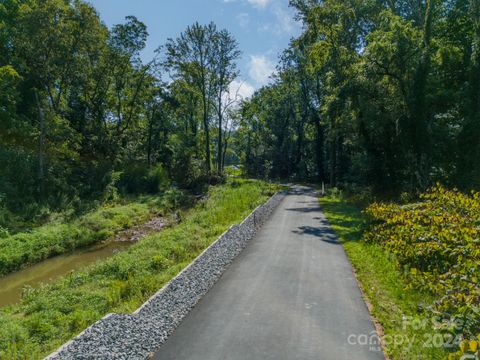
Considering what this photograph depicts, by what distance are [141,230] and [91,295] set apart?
11457mm

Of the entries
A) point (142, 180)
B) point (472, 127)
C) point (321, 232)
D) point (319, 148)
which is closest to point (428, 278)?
point (321, 232)

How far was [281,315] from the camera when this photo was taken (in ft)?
26.2

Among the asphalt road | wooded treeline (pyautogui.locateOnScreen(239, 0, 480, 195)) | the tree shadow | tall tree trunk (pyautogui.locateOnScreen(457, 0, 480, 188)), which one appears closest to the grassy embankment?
the asphalt road

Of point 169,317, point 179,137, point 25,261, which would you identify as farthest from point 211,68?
point 169,317

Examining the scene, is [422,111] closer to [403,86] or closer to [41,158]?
[403,86]

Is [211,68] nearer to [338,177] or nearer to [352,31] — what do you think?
[352,31]

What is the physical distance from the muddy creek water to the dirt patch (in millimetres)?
744

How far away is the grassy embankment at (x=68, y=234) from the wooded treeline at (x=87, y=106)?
2.61 metres

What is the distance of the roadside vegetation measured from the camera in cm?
491

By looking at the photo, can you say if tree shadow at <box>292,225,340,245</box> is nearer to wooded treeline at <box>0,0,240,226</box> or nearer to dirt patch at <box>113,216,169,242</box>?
dirt patch at <box>113,216,169,242</box>

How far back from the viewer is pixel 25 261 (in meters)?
15.3

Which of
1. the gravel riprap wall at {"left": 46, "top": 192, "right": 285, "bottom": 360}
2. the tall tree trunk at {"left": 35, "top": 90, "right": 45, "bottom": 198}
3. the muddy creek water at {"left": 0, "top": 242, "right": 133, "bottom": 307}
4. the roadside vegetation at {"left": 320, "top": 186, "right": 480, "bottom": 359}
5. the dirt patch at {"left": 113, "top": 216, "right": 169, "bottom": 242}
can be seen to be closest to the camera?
the roadside vegetation at {"left": 320, "top": 186, "right": 480, "bottom": 359}

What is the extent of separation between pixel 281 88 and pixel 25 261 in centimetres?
4687

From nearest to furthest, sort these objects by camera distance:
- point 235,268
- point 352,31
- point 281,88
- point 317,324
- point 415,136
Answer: point 317,324 < point 235,268 < point 415,136 < point 352,31 < point 281,88
